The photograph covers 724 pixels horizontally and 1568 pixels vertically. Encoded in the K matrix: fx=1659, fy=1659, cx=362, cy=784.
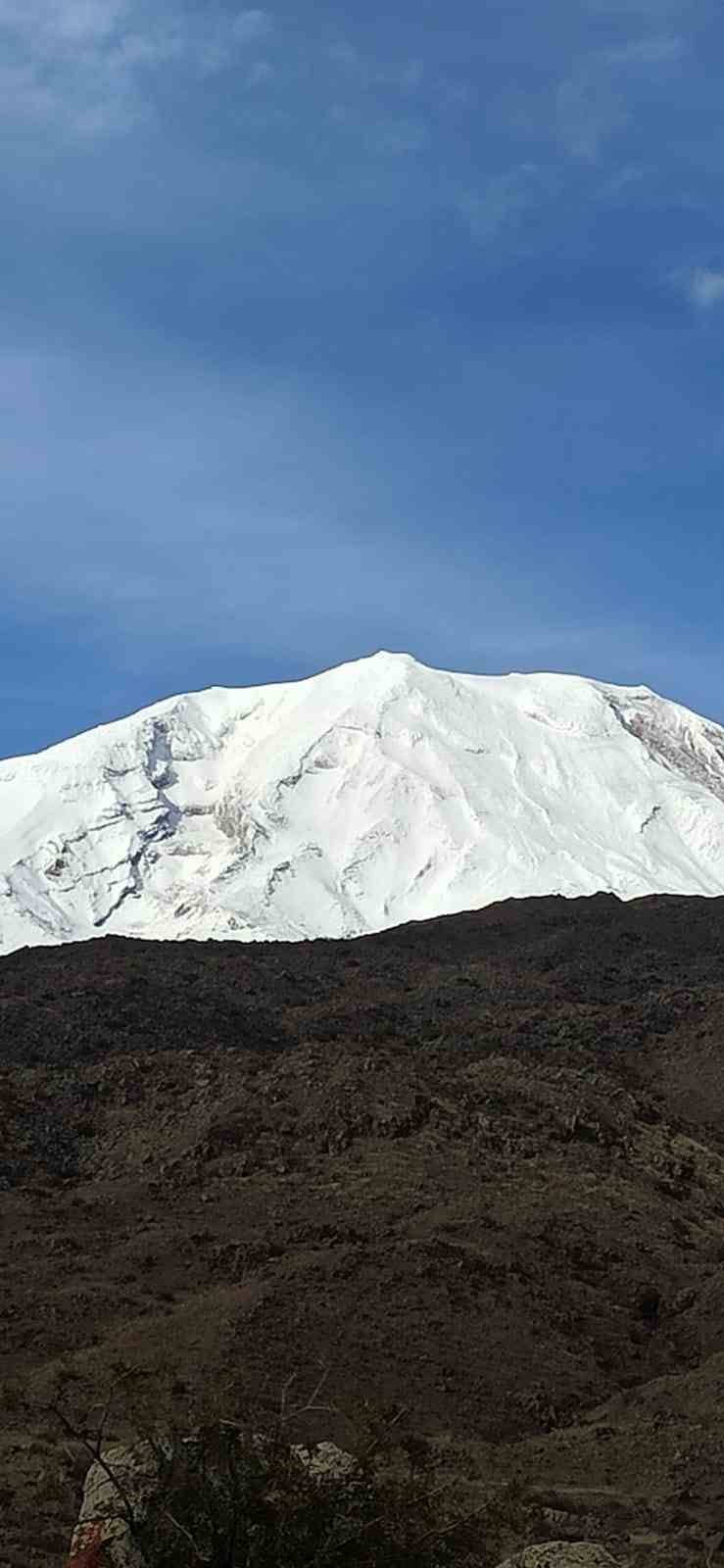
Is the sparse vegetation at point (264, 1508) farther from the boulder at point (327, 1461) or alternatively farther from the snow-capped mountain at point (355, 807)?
the snow-capped mountain at point (355, 807)

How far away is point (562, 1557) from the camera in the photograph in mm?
9602

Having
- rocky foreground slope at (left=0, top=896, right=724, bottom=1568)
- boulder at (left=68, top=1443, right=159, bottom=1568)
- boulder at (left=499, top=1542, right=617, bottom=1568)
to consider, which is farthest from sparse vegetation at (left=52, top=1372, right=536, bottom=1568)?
rocky foreground slope at (left=0, top=896, right=724, bottom=1568)

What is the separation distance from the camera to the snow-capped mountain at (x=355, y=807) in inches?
4077

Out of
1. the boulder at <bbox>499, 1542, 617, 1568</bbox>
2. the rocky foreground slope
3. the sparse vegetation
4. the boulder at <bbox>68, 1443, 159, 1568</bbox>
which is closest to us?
the sparse vegetation

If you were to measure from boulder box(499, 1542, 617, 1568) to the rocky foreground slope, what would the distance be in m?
6.64

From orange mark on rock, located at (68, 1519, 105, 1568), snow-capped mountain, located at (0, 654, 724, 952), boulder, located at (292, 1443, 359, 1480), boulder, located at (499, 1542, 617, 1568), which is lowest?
boulder, located at (499, 1542, 617, 1568)

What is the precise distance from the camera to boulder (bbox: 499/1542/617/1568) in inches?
376

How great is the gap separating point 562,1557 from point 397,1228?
1709cm

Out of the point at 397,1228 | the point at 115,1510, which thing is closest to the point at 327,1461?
the point at 115,1510

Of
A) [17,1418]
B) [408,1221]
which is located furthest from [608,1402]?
[17,1418]

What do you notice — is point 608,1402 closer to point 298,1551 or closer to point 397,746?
point 298,1551

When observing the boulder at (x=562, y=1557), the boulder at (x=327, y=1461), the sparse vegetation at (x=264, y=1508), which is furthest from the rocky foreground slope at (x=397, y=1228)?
the boulder at (x=562, y=1557)

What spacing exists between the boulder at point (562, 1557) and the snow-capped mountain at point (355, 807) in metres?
87.0

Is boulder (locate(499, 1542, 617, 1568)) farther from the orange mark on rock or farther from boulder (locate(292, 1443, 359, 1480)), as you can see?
the orange mark on rock
